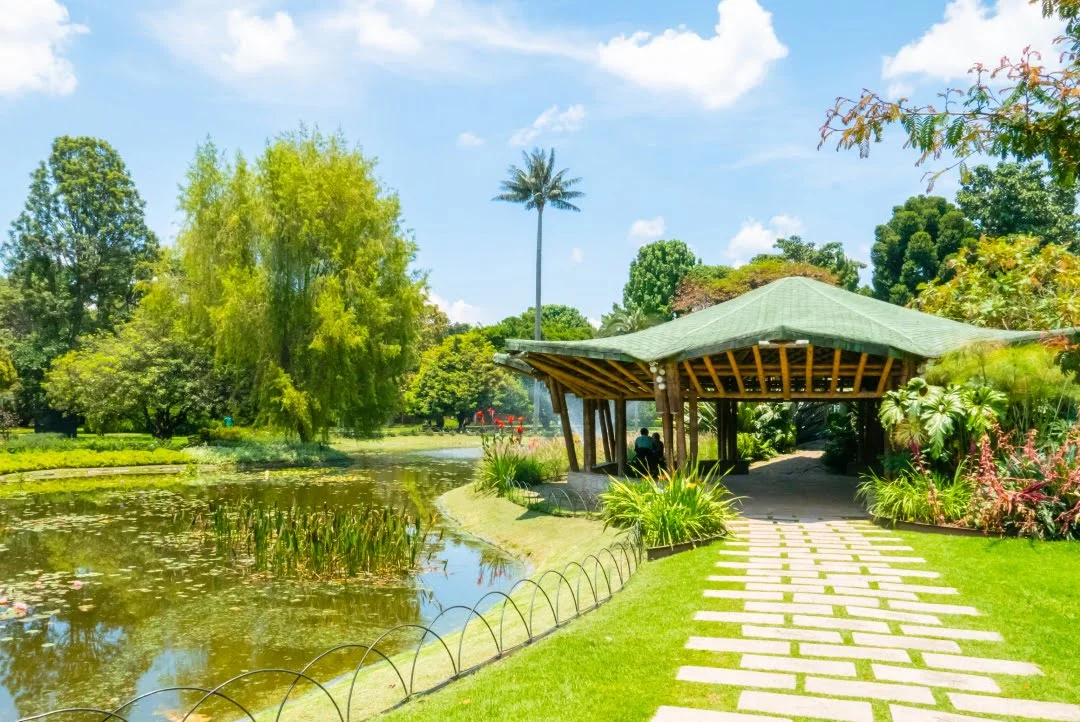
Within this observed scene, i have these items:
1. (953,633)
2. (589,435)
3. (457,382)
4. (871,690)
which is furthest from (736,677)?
(457,382)

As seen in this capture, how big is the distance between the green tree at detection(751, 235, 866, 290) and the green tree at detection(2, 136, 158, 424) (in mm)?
35077

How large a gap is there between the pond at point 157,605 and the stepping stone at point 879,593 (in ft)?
13.6

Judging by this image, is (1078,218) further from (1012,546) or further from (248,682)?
(248,682)

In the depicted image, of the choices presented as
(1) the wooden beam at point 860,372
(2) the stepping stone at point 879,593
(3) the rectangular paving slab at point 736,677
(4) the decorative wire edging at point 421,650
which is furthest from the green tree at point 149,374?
(3) the rectangular paving slab at point 736,677

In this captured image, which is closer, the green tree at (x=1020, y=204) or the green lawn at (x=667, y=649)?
the green lawn at (x=667, y=649)

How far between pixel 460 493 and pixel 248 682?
11.4 metres

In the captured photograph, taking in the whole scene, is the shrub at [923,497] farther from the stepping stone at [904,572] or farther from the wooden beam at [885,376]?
the stepping stone at [904,572]

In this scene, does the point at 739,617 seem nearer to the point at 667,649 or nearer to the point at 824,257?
the point at 667,649

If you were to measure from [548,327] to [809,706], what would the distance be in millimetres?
50408

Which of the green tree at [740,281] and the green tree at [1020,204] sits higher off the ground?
the green tree at [1020,204]

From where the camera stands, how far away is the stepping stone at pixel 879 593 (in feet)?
21.9

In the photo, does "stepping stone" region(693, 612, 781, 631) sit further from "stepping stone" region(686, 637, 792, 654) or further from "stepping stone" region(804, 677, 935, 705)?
Result: "stepping stone" region(804, 677, 935, 705)

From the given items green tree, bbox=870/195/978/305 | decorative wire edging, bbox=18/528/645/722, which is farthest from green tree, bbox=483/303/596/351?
decorative wire edging, bbox=18/528/645/722

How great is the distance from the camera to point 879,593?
6.80m
